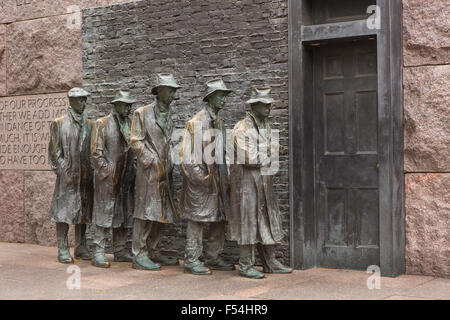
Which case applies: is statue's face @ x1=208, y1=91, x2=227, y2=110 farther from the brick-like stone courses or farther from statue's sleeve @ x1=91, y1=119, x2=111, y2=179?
statue's sleeve @ x1=91, y1=119, x2=111, y2=179

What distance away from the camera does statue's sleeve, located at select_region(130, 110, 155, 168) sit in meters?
8.44

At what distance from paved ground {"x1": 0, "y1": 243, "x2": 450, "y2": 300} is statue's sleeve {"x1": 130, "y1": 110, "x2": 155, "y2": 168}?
1.40 metres

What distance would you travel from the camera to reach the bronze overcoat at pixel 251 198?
7934mm

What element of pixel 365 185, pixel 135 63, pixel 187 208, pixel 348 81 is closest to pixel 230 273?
pixel 187 208

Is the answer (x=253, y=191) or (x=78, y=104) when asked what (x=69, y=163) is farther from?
(x=253, y=191)

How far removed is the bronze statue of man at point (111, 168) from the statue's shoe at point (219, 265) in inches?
49.8

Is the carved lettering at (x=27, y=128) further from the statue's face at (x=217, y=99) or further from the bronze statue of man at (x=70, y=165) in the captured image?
the statue's face at (x=217, y=99)

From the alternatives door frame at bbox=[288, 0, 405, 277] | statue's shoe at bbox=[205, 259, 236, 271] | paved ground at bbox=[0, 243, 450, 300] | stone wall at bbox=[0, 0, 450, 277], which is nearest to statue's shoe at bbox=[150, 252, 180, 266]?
paved ground at bbox=[0, 243, 450, 300]

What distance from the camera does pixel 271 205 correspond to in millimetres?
8047

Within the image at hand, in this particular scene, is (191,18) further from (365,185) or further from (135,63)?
(365,185)

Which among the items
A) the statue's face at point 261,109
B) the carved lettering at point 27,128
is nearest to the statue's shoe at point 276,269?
the statue's face at point 261,109

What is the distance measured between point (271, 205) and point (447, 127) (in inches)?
87.6

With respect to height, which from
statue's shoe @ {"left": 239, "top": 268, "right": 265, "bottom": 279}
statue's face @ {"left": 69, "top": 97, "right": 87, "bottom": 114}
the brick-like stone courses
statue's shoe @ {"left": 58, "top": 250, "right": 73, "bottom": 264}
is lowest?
statue's shoe @ {"left": 239, "top": 268, "right": 265, "bottom": 279}

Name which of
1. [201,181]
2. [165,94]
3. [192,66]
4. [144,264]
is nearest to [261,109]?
[201,181]
